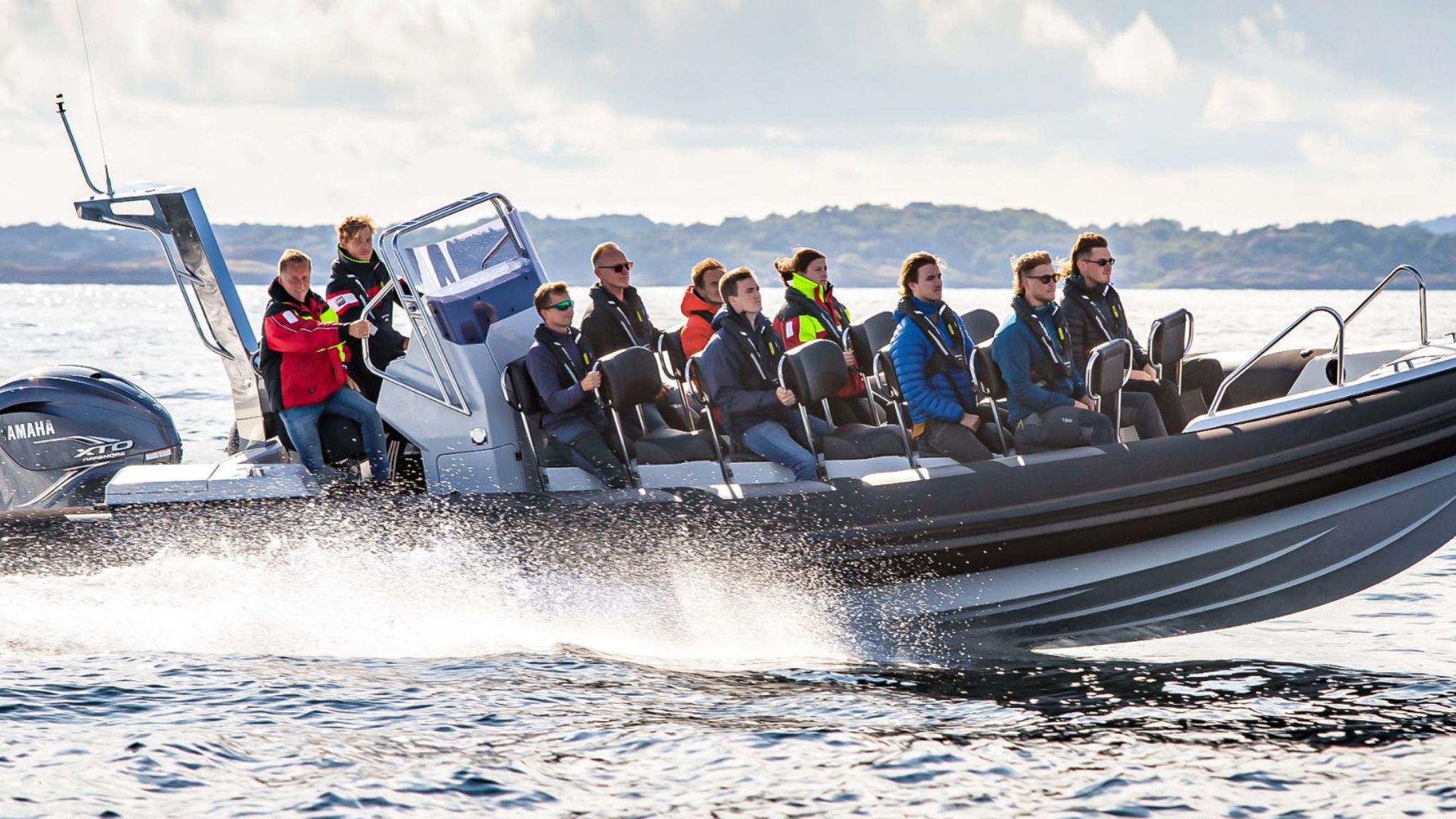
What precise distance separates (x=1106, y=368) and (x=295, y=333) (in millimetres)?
3260

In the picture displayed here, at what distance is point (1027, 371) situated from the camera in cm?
505

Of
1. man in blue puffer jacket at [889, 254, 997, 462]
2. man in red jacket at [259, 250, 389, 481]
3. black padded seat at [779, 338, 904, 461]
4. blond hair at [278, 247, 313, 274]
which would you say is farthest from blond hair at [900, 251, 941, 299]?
blond hair at [278, 247, 313, 274]

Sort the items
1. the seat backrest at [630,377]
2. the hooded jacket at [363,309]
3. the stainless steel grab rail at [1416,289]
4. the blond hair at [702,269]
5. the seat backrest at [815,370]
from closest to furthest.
A: 1. the stainless steel grab rail at [1416,289]
2. the seat backrest at [815,370]
3. the seat backrest at [630,377]
4. the hooded jacket at [363,309]
5. the blond hair at [702,269]

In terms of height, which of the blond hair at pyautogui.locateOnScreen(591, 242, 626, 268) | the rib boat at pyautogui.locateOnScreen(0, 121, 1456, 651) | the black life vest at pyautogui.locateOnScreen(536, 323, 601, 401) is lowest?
the rib boat at pyautogui.locateOnScreen(0, 121, 1456, 651)

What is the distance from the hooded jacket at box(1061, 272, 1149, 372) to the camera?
541 cm

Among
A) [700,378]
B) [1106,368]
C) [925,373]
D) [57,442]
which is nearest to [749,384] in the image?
[700,378]

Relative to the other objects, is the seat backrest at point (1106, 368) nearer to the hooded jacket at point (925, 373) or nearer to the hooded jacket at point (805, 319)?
the hooded jacket at point (925, 373)

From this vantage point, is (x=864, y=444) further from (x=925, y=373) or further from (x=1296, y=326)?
(x=1296, y=326)

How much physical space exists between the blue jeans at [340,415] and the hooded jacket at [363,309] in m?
0.35

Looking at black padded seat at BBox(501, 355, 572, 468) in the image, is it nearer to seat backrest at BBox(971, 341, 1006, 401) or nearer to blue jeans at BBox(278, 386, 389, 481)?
blue jeans at BBox(278, 386, 389, 481)

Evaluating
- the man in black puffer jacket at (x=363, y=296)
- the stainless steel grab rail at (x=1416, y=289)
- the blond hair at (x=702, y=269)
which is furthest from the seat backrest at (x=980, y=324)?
the man in black puffer jacket at (x=363, y=296)

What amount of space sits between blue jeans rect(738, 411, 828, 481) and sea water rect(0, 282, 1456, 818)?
418 mm

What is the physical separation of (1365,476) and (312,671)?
402cm

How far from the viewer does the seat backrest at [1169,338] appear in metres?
5.74
